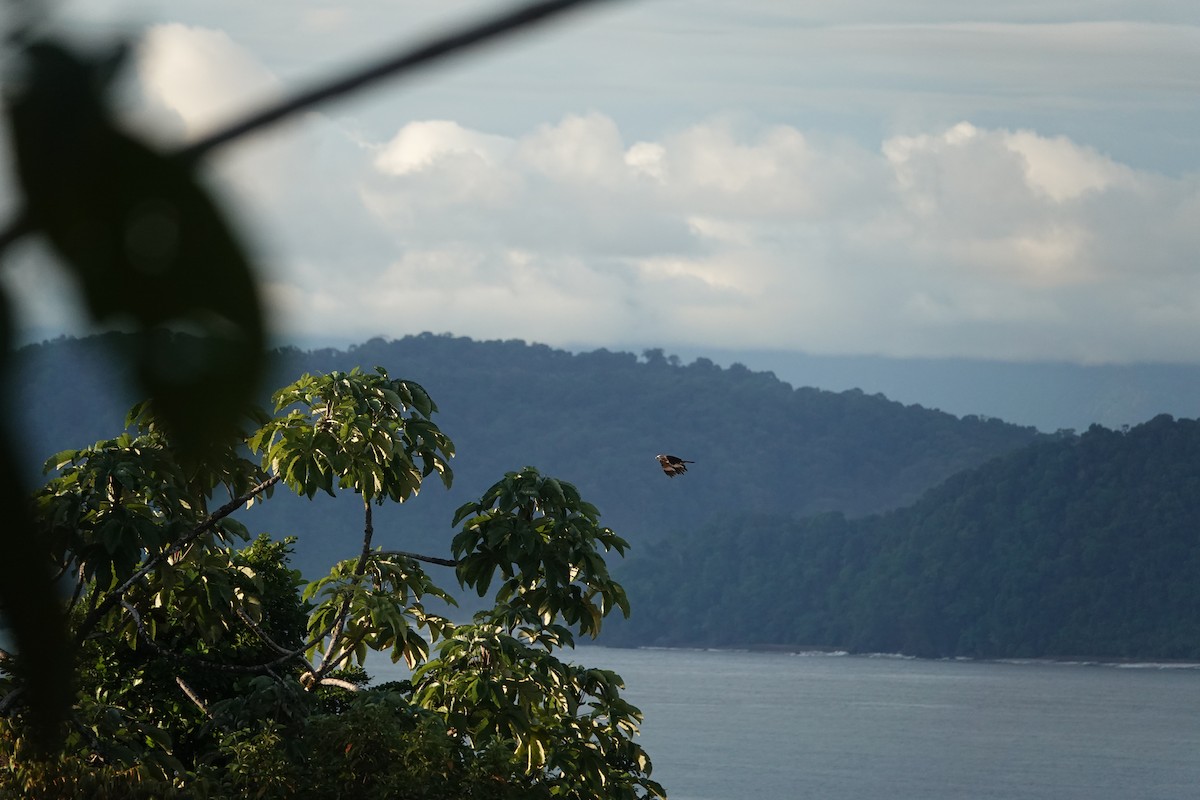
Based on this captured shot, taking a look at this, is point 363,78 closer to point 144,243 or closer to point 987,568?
point 144,243

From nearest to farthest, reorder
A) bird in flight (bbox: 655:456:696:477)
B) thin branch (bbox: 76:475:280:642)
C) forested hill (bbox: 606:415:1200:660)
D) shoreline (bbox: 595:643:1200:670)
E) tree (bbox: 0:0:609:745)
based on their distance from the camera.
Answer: tree (bbox: 0:0:609:745)
thin branch (bbox: 76:475:280:642)
bird in flight (bbox: 655:456:696:477)
forested hill (bbox: 606:415:1200:660)
shoreline (bbox: 595:643:1200:670)

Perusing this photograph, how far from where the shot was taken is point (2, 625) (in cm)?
92

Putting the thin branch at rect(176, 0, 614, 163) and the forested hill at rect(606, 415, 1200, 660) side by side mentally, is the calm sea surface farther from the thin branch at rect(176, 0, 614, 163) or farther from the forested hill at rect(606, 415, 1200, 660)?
the thin branch at rect(176, 0, 614, 163)

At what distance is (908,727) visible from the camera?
135375mm

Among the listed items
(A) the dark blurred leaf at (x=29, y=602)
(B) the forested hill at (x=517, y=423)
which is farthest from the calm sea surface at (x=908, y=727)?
(A) the dark blurred leaf at (x=29, y=602)

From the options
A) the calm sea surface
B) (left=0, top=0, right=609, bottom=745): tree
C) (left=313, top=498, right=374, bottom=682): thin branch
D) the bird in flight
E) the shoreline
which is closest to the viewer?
(left=0, top=0, right=609, bottom=745): tree

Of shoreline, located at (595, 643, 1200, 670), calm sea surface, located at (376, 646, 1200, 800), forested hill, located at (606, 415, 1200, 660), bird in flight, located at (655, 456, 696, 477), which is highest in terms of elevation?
forested hill, located at (606, 415, 1200, 660)

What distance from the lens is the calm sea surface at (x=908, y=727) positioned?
11194 centimetres

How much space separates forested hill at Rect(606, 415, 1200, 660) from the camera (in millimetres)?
156625

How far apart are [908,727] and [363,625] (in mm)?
130113

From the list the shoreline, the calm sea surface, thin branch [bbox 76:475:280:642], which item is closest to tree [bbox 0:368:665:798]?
thin branch [bbox 76:475:280:642]

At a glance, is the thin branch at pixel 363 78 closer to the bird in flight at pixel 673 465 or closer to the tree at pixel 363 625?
the tree at pixel 363 625

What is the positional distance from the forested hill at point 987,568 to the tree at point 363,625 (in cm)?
15039

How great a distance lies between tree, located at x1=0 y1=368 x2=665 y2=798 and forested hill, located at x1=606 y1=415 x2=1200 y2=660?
15039 cm
